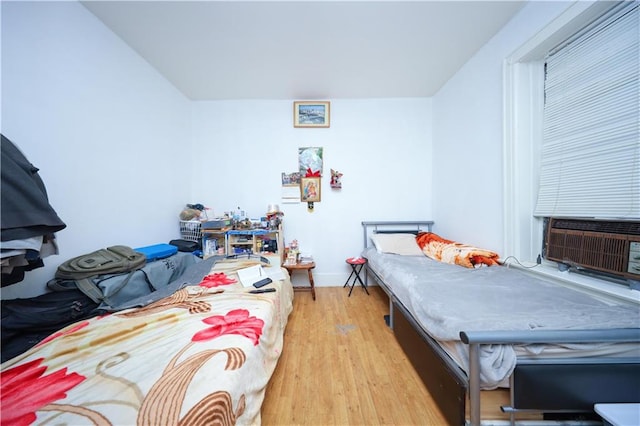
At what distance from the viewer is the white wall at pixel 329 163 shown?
9.38 ft

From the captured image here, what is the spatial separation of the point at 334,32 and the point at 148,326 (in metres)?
2.54

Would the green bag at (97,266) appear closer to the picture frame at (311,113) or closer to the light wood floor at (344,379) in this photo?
the light wood floor at (344,379)

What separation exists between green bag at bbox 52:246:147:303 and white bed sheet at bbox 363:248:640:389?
204cm

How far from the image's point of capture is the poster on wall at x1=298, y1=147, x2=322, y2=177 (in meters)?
2.86

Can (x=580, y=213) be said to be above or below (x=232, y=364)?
above

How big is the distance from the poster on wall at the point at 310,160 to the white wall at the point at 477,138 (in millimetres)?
1640

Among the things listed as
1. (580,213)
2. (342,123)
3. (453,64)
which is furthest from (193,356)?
(453,64)

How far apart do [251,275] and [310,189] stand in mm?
1435

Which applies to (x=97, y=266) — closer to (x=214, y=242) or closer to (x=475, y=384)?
(x=214, y=242)

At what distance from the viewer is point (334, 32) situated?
1.76 m

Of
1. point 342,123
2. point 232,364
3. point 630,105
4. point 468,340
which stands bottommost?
point 232,364

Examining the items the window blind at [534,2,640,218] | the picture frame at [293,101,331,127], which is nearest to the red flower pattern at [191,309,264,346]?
the window blind at [534,2,640,218]

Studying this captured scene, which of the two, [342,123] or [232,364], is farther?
[342,123]

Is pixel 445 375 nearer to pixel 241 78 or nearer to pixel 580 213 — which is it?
pixel 580 213
